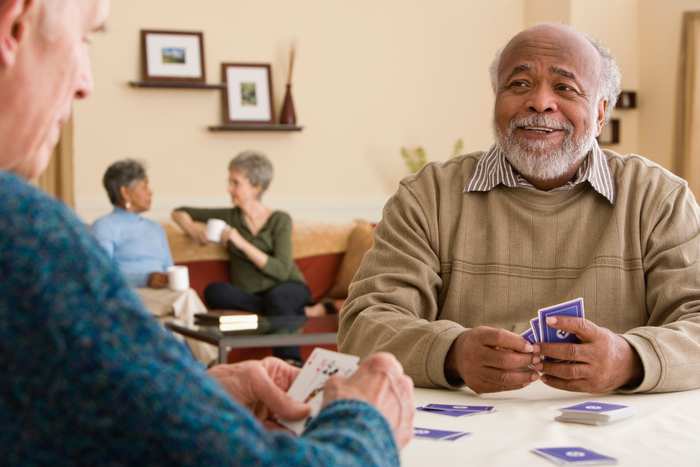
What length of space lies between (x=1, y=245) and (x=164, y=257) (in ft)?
16.9

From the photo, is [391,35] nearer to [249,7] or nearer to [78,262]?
[249,7]

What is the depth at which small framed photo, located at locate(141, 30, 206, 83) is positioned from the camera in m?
6.32

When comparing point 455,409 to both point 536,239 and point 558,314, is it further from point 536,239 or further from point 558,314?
point 536,239

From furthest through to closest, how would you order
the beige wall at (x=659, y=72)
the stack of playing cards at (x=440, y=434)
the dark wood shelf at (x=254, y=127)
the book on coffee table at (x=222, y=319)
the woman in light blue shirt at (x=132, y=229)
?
the beige wall at (x=659, y=72) < the dark wood shelf at (x=254, y=127) < the woman in light blue shirt at (x=132, y=229) < the book on coffee table at (x=222, y=319) < the stack of playing cards at (x=440, y=434)

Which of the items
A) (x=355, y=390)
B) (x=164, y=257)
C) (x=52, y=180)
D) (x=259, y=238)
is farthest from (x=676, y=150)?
(x=355, y=390)

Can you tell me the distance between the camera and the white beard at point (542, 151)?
2.11m

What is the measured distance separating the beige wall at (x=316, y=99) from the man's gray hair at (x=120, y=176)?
1.86 ft

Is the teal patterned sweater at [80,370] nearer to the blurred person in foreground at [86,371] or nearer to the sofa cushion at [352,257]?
the blurred person in foreground at [86,371]

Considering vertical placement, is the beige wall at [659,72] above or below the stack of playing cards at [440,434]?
above

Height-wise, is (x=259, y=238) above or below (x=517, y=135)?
below

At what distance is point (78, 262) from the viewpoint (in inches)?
27.5

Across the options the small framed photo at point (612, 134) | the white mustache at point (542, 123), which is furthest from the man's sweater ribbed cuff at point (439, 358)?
the small framed photo at point (612, 134)

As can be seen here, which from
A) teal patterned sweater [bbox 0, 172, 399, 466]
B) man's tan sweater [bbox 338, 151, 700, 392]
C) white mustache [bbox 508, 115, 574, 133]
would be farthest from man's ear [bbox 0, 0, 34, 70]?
white mustache [bbox 508, 115, 574, 133]

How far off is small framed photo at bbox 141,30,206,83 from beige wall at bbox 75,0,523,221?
0.08 meters
